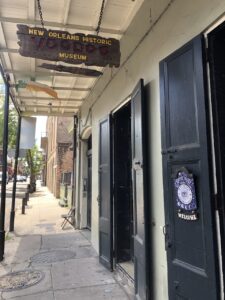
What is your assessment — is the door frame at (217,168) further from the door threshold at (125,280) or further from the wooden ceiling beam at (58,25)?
the wooden ceiling beam at (58,25)

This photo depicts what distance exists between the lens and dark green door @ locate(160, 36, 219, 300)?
89.8 inches

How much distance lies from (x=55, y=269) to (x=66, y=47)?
145 inches

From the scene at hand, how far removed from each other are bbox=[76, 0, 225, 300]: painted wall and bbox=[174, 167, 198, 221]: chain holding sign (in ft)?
1.98

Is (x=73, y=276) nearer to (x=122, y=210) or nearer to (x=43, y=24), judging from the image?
(x=122, y=210)

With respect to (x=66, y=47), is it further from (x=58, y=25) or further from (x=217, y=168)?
(x=217, y=168)

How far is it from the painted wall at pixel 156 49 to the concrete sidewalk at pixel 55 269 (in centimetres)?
130

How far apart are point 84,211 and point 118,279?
431cm

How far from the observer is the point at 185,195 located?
2477 millimetres

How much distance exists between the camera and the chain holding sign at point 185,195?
240 centimetres

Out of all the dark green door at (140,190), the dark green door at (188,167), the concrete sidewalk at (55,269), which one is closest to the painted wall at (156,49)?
the dark green door at (140,190)

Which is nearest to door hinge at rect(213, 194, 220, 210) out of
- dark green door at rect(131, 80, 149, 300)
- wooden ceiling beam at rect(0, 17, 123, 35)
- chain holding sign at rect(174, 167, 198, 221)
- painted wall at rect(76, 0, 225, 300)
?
chain holding sign at rect(174, 167, 198, 221)

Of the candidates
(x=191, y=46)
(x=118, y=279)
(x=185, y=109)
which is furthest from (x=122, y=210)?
(x=191, y=46)

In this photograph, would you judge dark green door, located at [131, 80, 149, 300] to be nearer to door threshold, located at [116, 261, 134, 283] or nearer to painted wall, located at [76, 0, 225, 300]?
painted wall, located at [76, 0, 225, 300]

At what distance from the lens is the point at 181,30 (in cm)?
287
